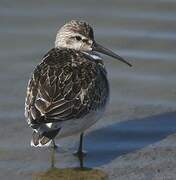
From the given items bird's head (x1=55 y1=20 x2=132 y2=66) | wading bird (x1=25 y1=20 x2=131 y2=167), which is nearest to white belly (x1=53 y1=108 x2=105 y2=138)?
wading bird (x1=25 y1=20 x2=131 y2=167)

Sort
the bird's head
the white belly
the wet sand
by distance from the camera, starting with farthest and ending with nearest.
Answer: the bird's head, the wet sand, the white belly

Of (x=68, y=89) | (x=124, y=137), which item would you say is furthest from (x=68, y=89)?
(x=124, y=137)

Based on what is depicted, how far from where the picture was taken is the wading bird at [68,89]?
771 cm

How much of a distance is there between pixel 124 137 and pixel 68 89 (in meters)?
1.03

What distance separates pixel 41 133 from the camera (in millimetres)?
7750

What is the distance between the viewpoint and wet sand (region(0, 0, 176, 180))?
8.27m

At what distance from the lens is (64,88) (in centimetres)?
805

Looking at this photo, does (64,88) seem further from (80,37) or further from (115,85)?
(115,85)

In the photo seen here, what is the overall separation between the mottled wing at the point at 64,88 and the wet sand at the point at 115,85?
54cm

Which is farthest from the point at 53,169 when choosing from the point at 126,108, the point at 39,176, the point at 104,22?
the point at 104,22

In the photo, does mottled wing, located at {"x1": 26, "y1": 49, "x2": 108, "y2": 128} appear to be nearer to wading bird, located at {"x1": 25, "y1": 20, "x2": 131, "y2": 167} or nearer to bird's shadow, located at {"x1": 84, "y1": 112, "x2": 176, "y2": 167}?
wading bird, located at {"x1": 25, "y1": 20, "x2": 131, "y2": 167}

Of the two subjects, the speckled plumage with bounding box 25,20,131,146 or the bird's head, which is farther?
the bird's head

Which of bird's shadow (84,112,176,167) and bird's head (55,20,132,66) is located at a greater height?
bird's head (55,20,132,66)

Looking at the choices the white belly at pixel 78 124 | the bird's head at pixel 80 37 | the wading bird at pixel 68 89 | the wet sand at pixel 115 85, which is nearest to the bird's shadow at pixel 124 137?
the wet sand at pixel 115 85
